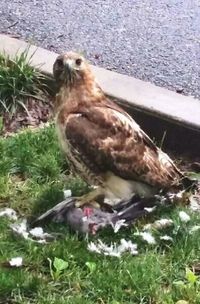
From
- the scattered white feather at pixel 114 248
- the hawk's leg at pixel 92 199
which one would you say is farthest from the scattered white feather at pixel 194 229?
the hawk's leg at pixel 92 199

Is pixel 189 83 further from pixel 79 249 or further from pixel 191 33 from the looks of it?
pixel 79 249

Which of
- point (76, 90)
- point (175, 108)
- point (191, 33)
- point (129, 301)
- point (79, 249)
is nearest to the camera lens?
point (129, 301)

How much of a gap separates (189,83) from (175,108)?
0.87 meters

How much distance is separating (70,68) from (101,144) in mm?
427

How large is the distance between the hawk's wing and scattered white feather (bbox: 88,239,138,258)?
14.4 inches

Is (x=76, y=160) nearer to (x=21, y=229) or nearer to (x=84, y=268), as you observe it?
(x=21, y=229)

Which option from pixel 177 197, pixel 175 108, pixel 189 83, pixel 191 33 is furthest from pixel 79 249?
pixel 191 33

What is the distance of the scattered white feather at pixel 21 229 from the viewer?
194 inches

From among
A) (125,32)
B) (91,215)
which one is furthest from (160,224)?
(125,32)

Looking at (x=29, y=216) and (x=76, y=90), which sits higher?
(x=76, y=90)

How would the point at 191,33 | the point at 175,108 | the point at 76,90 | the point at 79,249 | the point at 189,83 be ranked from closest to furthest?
1. the point at 79,249
2. the point at 76,90
3. the point at 175,108
4. the point at 189,83
5. the point at 191,33

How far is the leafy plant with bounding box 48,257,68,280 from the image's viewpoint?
4652 mm

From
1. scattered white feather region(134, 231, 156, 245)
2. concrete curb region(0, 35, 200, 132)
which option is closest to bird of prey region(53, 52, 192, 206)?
scattered white feather region(134, 231, 156, 245)

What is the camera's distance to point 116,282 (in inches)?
182
